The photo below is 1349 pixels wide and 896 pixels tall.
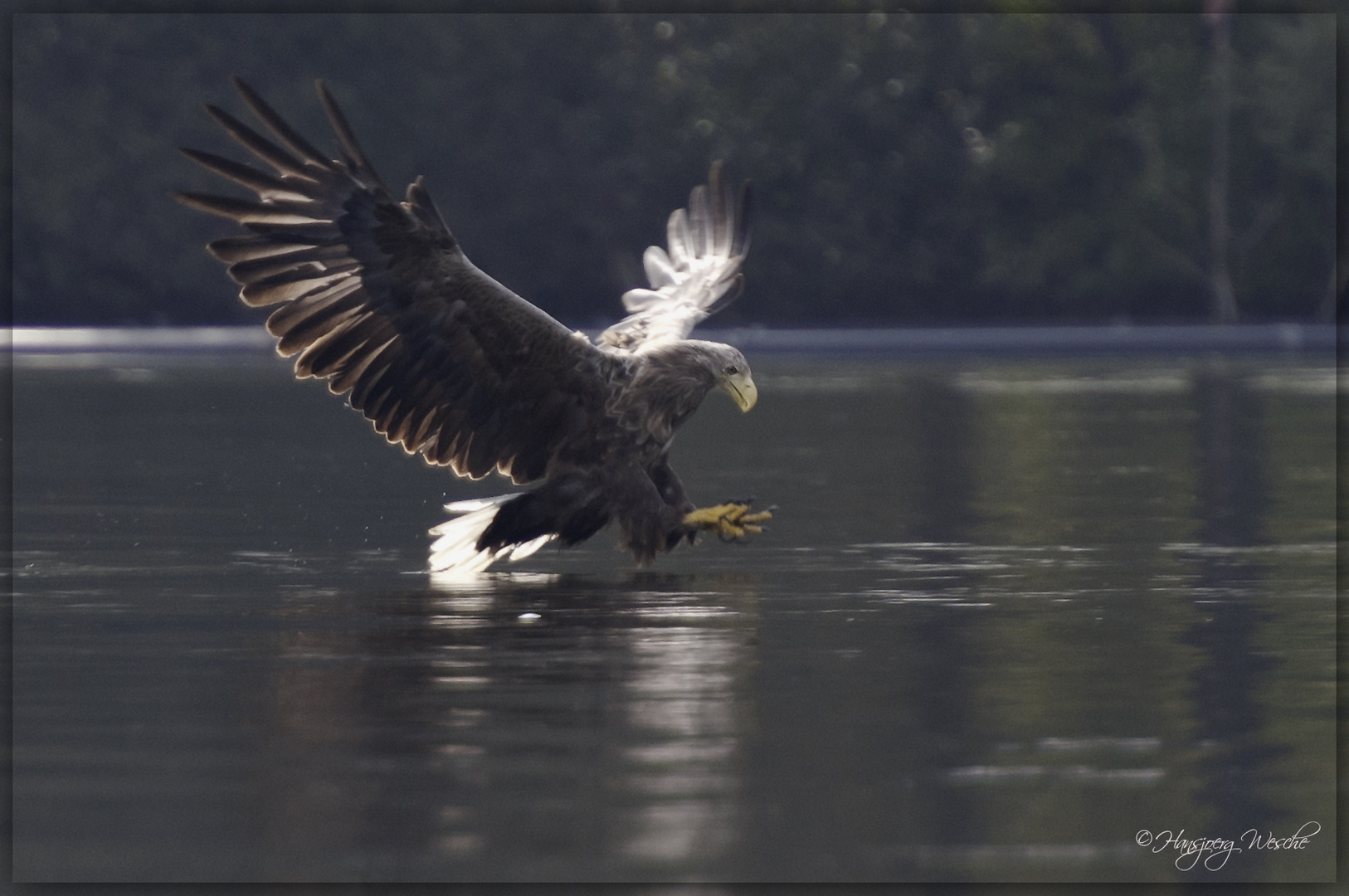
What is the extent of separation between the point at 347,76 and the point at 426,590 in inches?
1700

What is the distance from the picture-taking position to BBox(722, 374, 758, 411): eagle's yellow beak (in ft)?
35.6

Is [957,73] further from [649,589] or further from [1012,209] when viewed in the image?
[649,589]

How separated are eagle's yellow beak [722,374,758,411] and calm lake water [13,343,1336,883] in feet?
2.40

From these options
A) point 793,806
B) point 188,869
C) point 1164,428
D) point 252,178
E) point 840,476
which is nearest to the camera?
point 188,869

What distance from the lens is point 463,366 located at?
1059 cm

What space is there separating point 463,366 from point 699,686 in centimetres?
317

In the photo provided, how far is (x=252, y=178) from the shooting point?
10266 mm

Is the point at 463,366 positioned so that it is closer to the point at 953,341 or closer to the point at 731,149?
the point at 953,341

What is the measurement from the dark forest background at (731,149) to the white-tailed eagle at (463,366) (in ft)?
128

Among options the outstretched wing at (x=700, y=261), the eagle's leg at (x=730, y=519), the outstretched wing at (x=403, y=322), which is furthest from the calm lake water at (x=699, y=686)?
the outstretched wing at (x=700, y=261)

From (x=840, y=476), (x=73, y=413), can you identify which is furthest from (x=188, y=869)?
(x=73, y=413)

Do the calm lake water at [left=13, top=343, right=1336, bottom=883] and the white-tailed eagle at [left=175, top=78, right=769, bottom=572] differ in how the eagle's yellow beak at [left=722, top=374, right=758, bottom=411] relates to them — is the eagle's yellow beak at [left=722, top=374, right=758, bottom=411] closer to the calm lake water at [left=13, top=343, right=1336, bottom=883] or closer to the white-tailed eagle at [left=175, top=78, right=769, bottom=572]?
the white-tailed eagle at [left=175, top=78, right=769, bottom=572]

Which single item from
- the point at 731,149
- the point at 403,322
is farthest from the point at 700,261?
the point at 731,149

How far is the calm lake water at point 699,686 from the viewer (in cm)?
571
